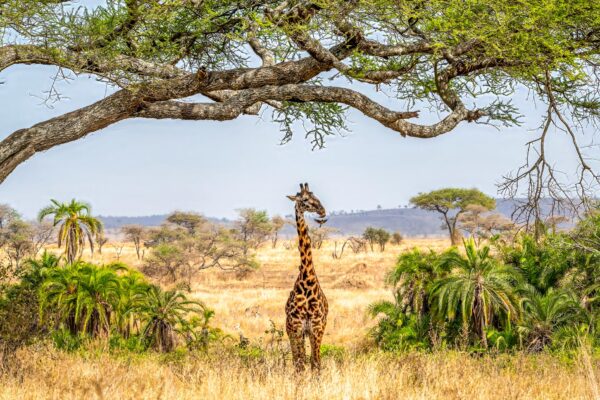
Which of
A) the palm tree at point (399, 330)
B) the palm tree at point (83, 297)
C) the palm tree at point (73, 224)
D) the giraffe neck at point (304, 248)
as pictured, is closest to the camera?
the giraffe neck at point (304, 248)

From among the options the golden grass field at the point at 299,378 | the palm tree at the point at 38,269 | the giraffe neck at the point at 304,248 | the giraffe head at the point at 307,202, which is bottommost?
the golden grass field at the point at 299,378

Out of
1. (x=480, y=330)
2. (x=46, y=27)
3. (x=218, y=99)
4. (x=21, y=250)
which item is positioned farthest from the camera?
(x=21, y=250)

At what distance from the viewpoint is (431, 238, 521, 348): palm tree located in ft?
50.2

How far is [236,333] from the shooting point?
2314cm

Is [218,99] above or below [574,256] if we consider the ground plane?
above

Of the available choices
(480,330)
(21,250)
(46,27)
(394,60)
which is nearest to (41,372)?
(46,27)

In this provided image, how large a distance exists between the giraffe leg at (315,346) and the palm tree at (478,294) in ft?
19.9

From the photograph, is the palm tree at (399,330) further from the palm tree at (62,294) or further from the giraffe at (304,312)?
the palm tree at (62,294)

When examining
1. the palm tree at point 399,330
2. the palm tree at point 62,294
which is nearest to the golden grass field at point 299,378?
the palm tree at point 62,294

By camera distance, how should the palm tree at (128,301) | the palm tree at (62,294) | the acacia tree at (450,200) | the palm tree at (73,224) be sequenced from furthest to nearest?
the acacia tree at (450,200) → the palm tree at (73,224) → the palm tree at (128,301) → the palm tree at (62,294)

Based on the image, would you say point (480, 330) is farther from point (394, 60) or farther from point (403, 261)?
point (394, 60)

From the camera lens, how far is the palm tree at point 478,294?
1530 centimetres

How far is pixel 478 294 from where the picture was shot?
15.4 meters

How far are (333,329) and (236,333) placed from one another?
3128 millimetres
